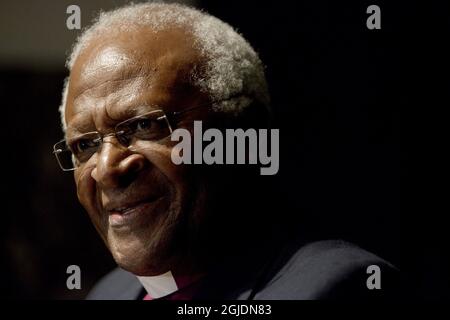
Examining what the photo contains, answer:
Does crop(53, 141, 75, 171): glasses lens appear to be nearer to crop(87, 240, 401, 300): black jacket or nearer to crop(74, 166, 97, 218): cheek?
crop(74, 166, 97, 218): cheek

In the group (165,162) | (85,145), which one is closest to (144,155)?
(165,162)

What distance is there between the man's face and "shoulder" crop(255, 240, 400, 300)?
282 millimetres

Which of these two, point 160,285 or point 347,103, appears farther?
point 347,103

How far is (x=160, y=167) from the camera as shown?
167cm

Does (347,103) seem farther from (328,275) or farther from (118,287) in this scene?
(118,287)

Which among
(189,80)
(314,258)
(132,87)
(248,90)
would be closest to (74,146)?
(132,87)

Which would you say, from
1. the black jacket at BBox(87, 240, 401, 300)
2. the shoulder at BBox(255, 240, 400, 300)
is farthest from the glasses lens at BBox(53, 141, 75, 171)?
the shoulder at BBox(255, 240, 400, 300)

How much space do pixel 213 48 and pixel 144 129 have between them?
31 centimetres

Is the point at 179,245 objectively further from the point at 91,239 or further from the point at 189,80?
the point at 91,239

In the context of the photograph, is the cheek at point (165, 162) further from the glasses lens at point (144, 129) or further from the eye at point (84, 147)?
the eye at point (84, 147)

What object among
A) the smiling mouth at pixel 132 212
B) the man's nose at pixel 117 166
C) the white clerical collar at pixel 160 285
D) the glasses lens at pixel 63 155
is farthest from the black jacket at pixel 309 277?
the glasses lens at pixel 63 155

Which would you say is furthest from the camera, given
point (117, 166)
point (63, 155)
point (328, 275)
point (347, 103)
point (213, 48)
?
point (347, 103)

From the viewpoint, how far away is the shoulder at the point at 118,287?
7.00ft

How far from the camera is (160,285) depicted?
186cm
